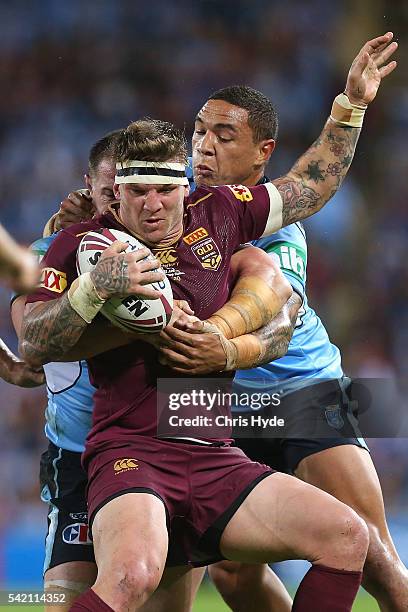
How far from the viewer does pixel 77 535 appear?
4.34 meters

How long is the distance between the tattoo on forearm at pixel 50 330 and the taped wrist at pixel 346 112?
4.76 feet

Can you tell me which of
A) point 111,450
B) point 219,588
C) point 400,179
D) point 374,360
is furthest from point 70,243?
point 400,179

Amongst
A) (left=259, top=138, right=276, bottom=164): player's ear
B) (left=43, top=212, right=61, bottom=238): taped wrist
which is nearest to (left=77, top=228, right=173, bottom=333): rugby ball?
(left=43, top=212, right=61, bottom=238): taped wrist

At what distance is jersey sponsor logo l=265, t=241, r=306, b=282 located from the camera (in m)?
4.52

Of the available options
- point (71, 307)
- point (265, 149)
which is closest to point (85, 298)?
point (71, 307)

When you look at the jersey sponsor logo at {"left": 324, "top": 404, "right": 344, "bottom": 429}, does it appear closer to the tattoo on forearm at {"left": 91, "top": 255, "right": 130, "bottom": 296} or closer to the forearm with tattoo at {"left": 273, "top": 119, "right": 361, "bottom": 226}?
the forearm with tattoo at {"left": 273, "top": 119, "right": 361, "bottom": 226}

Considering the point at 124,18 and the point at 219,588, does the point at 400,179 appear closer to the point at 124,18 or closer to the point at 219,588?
the point at 124,18

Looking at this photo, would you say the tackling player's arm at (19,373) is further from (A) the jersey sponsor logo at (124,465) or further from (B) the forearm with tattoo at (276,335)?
(B) the forearm with tattoo at (276,335)

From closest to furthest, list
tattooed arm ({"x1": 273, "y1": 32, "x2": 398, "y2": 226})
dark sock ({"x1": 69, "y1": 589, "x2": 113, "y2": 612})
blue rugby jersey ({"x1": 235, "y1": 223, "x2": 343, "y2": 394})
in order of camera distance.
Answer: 1. dark sock ({"x1": 69, "y1": 589, "x2": 113, "y2": 612})
2. tattooed arm ({"x1": 273, "y1": 32, "x2": 398, "y2": 226})
3. blue rugby jersey ({"x1": 235, "y1": 223, "x2": 343, "y2": 394})

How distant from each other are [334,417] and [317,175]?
1.17 m

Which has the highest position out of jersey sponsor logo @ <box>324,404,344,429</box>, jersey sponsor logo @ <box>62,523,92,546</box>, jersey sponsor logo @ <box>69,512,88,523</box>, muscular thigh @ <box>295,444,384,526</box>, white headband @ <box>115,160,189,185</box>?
white headband @ <box>115,160,189,185</box>

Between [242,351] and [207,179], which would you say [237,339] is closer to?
[242,351]

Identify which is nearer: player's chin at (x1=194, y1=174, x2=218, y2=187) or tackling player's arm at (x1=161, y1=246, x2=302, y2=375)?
tackling player's arm at (x1=161, y1=246, x2=302, y2=375)

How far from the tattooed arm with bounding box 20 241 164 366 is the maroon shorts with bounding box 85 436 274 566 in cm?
40
